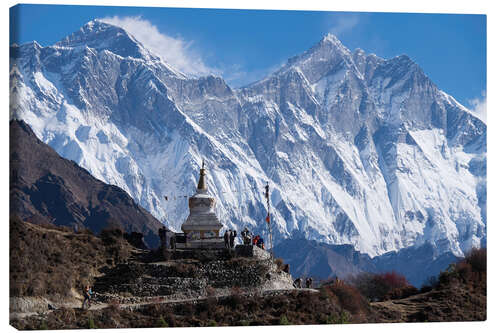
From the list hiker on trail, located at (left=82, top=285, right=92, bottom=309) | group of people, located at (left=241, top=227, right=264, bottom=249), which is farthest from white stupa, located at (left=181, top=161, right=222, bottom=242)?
hiker on trail, located at (left=82, top=285, right=92, bottom=309)

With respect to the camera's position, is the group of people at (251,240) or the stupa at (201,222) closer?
the group of people at (251,240)

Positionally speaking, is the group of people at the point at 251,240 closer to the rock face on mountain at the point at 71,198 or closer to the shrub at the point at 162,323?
the shrub at the point at 162,323

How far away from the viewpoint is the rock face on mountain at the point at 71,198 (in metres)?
162

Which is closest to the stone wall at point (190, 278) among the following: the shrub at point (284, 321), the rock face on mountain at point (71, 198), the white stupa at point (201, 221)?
the shrub at point (284, 321)

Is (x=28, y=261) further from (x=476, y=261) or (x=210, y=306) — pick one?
(x=476, y=261)

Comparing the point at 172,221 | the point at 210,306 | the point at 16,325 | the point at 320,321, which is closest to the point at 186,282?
the point at 210,306

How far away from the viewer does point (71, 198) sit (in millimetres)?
171375

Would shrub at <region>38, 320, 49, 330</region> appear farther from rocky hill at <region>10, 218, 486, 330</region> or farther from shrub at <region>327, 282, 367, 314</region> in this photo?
shrub at <region>327, 282, 367, 314</region>

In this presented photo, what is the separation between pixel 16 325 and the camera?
41344 millimetres

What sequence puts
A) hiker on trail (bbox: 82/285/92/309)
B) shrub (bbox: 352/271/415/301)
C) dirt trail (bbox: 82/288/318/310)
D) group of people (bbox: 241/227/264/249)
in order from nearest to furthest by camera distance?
hiker on trail (bbox: 82/285/92/309) < dirt trail (bbox: 82/288/318/310) < group of people (bbox: 241/227/264/249) < shrub (bbox: 352/271/415/301)

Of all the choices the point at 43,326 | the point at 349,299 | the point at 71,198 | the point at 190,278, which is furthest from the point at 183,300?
the point at 71,198

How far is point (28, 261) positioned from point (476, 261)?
24.3 m

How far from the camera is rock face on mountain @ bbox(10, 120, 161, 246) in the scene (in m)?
162

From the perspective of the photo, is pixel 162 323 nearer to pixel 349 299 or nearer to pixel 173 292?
pixel 173 292
